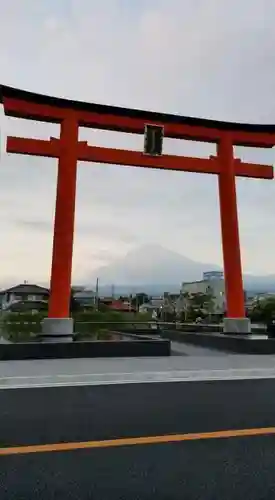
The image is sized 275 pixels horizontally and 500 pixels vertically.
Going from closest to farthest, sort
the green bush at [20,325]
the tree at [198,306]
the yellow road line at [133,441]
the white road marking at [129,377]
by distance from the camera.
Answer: the yellow road line at [133,441]
the white road marking at [129,377]
the green bush at [20,325]
the tree at [198,306]

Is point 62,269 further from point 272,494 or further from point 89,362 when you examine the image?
point 272,494

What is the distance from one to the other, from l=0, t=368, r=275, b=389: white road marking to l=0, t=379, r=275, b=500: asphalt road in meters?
0.69

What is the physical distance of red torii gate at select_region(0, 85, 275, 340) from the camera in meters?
11.9

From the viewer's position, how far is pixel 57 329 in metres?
11.5

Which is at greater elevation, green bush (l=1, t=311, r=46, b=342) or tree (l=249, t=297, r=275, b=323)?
tree (l=249, t=297, r=275, b=323)

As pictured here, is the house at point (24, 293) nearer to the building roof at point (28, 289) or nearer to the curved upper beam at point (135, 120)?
the building roof at point (28, 289)

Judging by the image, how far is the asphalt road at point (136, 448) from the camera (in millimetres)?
2961

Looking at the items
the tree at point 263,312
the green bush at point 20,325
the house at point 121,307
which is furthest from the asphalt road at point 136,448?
the tree at point 263,312

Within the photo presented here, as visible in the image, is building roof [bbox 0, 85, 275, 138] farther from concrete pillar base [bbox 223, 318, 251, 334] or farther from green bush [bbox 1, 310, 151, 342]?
green bush [bbox 1, 310, 151, 342]

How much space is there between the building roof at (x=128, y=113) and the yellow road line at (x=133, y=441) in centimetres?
1010

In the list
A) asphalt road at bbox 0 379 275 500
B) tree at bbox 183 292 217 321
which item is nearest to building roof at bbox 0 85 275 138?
asphalt road at bbox 0 379 275 500

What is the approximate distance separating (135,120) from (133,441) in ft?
34.7

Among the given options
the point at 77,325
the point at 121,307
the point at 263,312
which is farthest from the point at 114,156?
the point at 121,307

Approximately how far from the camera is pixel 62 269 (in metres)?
11.8
